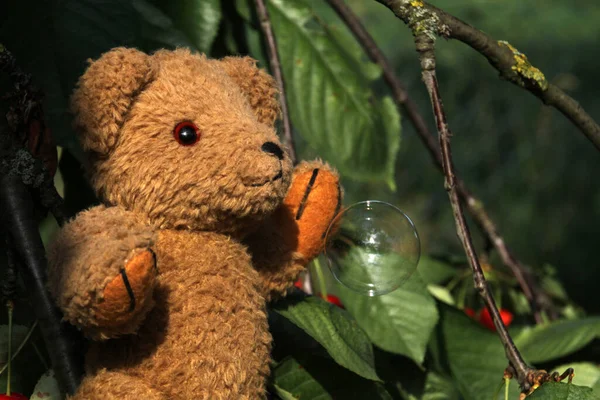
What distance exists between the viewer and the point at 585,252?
406 cm

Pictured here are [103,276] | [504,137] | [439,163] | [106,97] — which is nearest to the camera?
[103,276]

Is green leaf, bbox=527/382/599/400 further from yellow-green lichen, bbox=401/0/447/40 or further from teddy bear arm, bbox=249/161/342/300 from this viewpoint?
yellow-green lichen, bbox=401/0/447/40

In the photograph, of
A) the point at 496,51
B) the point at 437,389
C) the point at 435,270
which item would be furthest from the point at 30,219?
the point at 435,270

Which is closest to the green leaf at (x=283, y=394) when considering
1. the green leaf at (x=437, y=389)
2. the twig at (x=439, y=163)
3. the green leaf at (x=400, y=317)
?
the green leaf at (x=400, y=317)

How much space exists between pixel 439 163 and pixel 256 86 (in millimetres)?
745

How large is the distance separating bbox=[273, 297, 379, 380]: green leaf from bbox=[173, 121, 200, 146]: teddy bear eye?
238 mm

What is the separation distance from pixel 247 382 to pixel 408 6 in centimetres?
51

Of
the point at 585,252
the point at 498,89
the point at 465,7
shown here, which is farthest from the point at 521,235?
the point at 465,7

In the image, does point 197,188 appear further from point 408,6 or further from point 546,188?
point 546,188

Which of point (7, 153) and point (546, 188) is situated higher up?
point (7, 153)

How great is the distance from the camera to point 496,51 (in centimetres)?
109

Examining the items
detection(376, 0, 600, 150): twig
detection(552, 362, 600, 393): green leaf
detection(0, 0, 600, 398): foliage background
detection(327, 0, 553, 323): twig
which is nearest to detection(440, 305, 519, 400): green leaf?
detection(0, 0, 600, 398): foliage background

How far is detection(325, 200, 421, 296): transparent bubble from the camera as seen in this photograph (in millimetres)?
900

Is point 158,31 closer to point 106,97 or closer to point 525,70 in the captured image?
point 106,97
